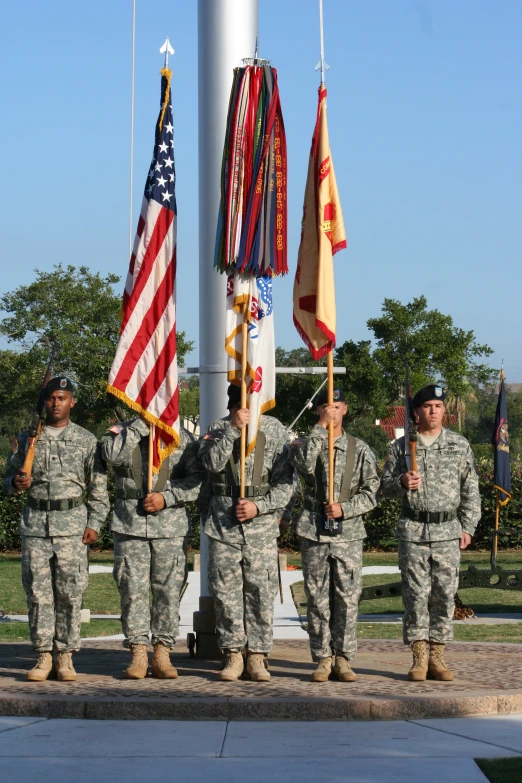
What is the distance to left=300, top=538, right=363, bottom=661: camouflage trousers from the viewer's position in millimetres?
7883

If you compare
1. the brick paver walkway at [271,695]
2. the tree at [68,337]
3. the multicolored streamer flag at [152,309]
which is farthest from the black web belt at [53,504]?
the tree at [68,337]

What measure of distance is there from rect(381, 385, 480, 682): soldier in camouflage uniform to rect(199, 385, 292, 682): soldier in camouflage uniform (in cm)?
87

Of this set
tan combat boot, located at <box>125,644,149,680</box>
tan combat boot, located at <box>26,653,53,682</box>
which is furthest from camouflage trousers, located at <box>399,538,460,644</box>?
tan combat boot, located at <box>26,653,53,682</box>

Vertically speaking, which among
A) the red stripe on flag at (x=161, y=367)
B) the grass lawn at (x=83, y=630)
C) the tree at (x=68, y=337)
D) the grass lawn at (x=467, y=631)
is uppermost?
the tree at (x=68, y=337)

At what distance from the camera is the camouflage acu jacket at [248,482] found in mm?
7988

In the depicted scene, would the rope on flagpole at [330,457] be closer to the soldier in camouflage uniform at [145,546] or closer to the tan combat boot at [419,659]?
the soldier in camouflage uniform at [145,546]

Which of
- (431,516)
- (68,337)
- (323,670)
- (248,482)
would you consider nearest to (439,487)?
(431,516)

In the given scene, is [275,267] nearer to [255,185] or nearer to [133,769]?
[255,185]

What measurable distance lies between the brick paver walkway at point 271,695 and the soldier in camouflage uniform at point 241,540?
1.02 feet

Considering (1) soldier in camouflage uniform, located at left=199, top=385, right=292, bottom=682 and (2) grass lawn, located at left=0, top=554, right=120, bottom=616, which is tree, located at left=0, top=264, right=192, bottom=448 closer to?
(2) grass lawn, located at left=0, top=554, right=120, bottom=616

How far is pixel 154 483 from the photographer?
814cm

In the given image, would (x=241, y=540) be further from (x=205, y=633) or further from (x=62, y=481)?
(x=62, y=481)

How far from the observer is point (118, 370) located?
8625 mm

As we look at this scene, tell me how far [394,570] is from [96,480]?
38.2ft
